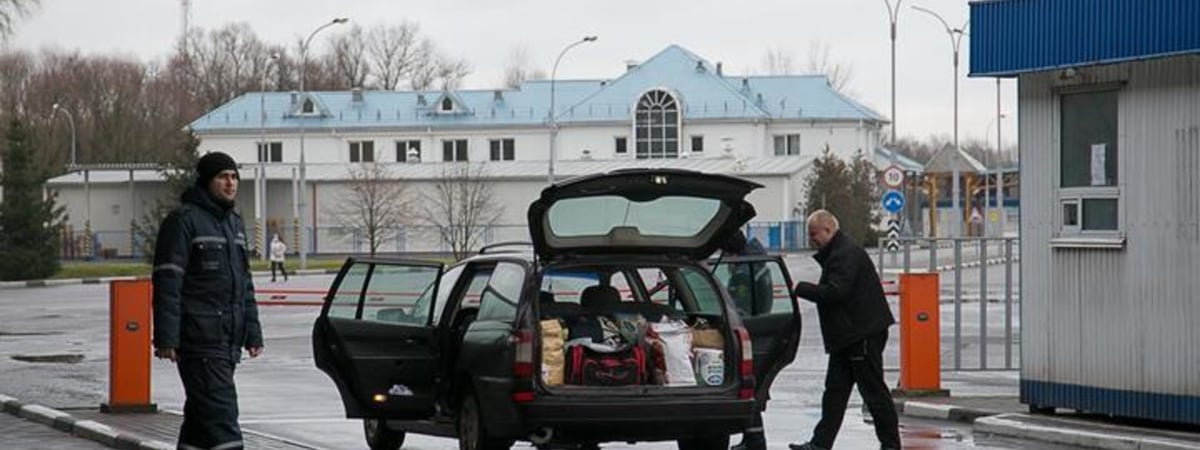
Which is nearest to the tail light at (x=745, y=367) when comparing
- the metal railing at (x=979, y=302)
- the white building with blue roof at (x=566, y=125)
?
the metal railing at (x=979, y=302)

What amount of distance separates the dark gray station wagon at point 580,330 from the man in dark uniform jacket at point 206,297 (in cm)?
167

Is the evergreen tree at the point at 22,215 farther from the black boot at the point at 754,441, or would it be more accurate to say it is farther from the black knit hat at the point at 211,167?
the black knit hat at the point at 211,167

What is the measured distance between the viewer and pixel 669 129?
106 metres

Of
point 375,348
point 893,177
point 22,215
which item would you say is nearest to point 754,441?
point 375,348

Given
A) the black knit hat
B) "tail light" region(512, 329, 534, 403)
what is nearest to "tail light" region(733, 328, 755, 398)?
"tail light" region(512, 329, 534, 403)

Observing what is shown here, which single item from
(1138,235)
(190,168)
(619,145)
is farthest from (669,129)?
(1138,235)

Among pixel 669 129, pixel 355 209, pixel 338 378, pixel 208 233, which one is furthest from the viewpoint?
pixel 669 129

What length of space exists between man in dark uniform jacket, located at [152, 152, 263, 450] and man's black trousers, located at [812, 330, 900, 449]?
427cm

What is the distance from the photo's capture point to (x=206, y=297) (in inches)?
447

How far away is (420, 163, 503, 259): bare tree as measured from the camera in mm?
90438

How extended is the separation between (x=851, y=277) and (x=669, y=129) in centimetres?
9219

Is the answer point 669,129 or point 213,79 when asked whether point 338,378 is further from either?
point 213,79

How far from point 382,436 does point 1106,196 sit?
5.70 m

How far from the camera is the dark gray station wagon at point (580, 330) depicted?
12.2 metres
